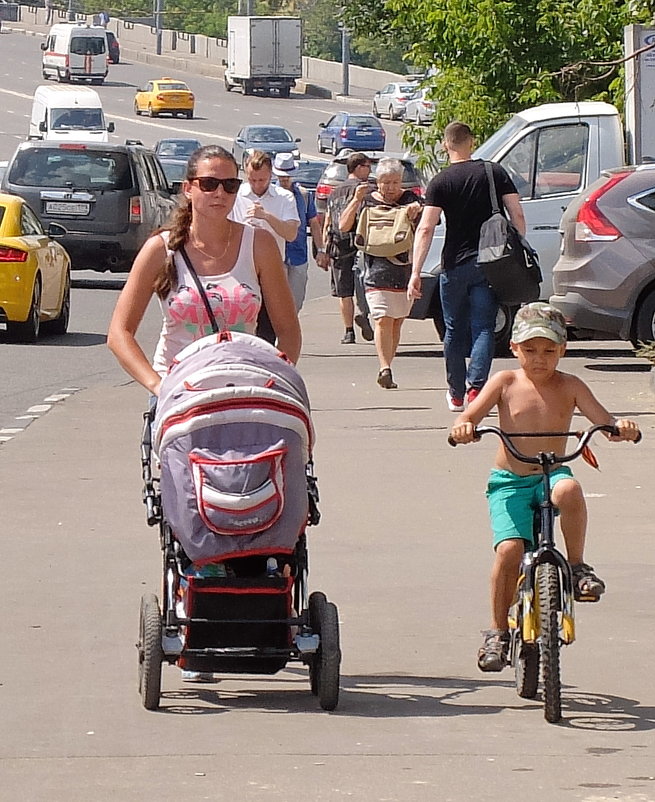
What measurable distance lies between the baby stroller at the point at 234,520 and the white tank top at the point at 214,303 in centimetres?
29

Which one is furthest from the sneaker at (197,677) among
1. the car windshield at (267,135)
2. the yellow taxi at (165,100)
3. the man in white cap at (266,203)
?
the yellow taxi at (165,100)

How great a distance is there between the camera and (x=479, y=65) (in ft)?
80.6

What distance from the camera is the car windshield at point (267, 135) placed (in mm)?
64438

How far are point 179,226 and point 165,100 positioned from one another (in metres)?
76.9

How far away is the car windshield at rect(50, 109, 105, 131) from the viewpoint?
61.8m

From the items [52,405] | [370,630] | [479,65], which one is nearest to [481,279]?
[52,405]

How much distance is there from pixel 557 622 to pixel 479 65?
1907cm

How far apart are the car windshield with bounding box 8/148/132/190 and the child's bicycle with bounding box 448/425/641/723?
69.4 ft

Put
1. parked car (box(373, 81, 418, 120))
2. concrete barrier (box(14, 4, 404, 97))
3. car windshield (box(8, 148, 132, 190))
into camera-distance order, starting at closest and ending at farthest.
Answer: car windshield (box(8, 148, 132, 190)), parked car (box(373, 81, 418, 120)), concrete barrier (box(14, 4, 404, 97))

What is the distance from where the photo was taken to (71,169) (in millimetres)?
27359

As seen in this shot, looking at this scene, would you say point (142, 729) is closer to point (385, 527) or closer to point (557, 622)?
point (557, 622)

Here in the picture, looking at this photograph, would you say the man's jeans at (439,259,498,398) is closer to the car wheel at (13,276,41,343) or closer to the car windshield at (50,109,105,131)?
the car wheel at (13,276,41,343)

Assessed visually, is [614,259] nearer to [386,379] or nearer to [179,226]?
[386,379]

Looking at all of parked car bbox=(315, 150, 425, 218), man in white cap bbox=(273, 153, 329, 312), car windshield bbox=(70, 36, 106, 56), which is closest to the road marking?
man in white cap bbox=(273, 153, 329, 312)
